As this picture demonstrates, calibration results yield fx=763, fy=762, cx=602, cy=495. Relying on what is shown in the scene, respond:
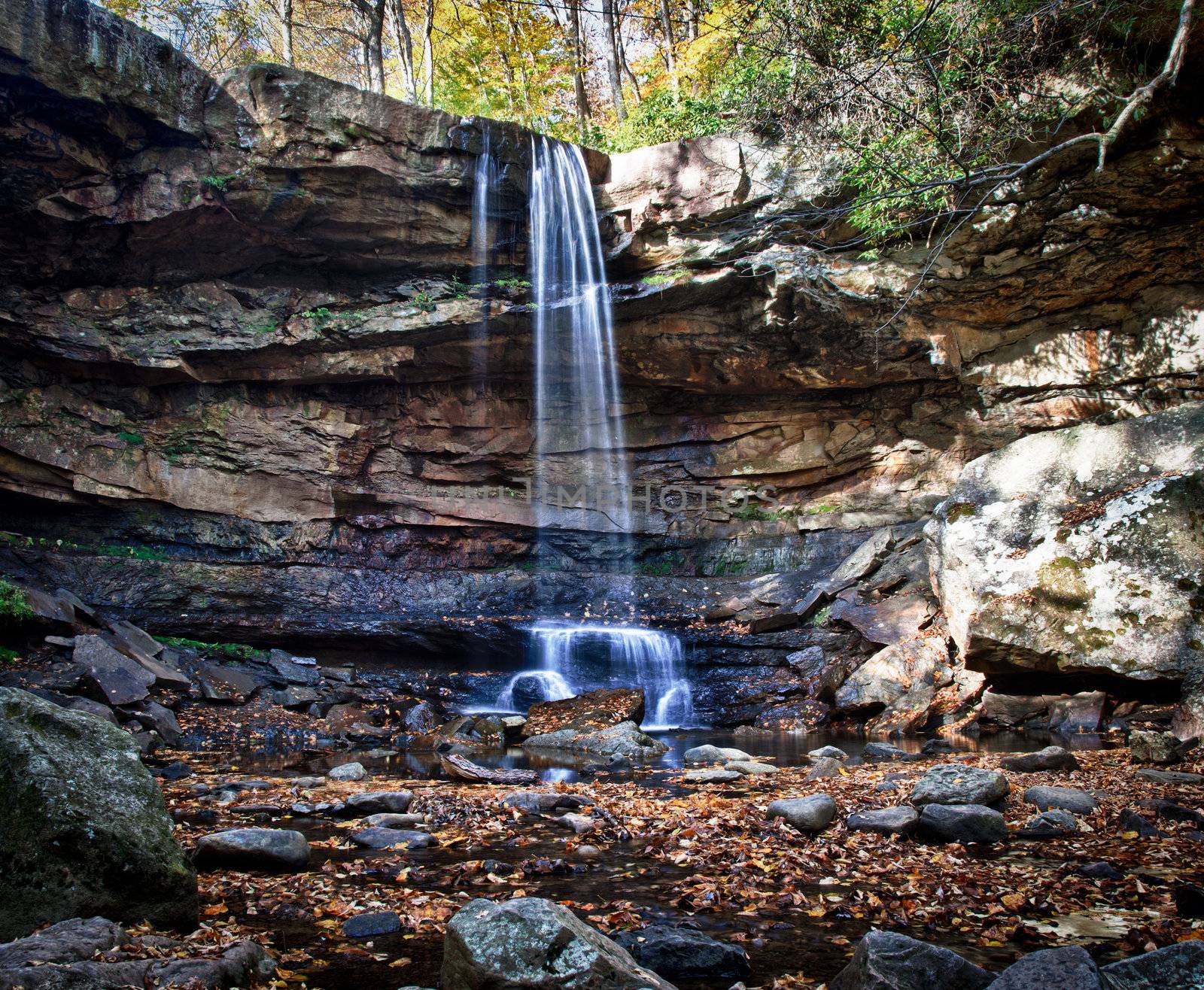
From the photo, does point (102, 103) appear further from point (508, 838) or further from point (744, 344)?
point (508, 838)

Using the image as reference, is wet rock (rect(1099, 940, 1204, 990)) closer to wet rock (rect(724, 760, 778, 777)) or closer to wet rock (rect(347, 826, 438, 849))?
wet rock (rect(347, 826, 438, 849))

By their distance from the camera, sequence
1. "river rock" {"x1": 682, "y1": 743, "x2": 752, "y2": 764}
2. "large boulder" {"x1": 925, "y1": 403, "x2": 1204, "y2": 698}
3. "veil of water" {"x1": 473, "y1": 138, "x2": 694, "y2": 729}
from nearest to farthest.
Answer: "river rock" {"x1": 682, "y1": 743, "x2": 752, "y2": 764} < "large boulder" {"x1": 925, "y1": 403, "x2": 1204, "y2": 698} < "veil of water" {"x1": 473, "y1": 138, "x2": 694, "y2": 729}

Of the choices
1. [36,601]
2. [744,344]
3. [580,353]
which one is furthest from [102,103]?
[744,344]

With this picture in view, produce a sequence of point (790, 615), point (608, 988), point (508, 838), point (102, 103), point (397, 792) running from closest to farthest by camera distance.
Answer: point (608, 988) → point (508, 838) → point (397, 792) → point (102, 103) → point (790, 615)

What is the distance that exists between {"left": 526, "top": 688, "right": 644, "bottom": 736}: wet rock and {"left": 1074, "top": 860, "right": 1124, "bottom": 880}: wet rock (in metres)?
6.49

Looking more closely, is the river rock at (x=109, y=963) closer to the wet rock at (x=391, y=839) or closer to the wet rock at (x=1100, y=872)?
the wet rock at (x=391, y=839)

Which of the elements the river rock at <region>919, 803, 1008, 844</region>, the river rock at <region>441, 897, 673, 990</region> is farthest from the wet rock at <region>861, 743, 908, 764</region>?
the river rock at <region>441, 897, 673, 990</region>

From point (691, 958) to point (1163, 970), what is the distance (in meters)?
1.33

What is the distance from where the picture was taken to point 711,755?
7.50 metres

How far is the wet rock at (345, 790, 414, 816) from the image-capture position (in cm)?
508

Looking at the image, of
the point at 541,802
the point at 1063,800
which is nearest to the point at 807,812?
the point at 1063,800

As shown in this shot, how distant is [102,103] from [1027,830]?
1440 cm

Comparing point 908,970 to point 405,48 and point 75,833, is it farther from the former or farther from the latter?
point 405,48

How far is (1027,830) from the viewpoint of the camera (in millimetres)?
4098
